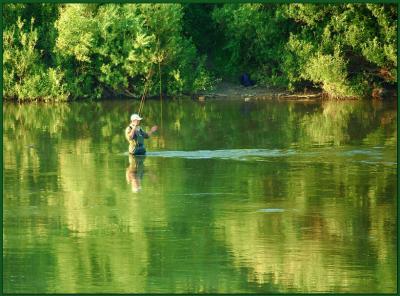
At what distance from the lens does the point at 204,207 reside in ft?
65.8

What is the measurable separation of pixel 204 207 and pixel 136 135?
5.82 meters

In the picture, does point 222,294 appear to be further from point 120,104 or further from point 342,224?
point 120,104

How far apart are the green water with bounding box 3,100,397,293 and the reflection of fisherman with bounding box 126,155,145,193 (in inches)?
1.6

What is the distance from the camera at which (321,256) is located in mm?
16297

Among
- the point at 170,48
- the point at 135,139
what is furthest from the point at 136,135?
the point at 170,48

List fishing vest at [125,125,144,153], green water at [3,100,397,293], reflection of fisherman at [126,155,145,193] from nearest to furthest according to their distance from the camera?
green water at [3,100,397,293] → reflection of fisherman at [126,155,145,193] → fishing vest at [125,125,144,153]

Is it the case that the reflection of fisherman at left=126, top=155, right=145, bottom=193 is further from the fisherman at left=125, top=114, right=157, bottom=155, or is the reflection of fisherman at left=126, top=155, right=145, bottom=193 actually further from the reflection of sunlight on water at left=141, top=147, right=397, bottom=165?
the reflection of sunlight on water at left=141, top=147, right=397, bottom=165

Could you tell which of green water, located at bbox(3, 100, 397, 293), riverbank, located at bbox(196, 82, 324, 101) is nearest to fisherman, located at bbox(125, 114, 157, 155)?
green water, located at bbox(3, 100, 397, 293)

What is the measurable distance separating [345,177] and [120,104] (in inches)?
741

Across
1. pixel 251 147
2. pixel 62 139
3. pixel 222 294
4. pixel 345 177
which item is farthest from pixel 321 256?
pixel 62 139

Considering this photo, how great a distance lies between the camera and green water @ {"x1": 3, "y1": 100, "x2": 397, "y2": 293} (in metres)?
15.5

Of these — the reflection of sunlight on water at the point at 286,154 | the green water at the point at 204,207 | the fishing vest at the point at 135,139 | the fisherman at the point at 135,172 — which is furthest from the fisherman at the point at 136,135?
the reflection of sunlight on water at the point at 286,154

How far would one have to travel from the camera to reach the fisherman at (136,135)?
2523cm

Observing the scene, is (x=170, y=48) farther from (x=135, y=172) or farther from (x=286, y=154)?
(x=135, y=172)
